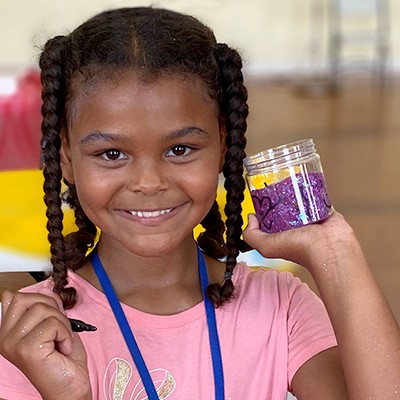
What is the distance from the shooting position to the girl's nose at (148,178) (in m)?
1.37

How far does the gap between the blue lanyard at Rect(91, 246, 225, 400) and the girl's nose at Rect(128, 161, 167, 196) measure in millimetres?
200

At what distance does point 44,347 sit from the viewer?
4.00 feet

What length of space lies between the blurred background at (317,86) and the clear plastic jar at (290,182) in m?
2.02

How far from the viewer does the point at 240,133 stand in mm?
1527

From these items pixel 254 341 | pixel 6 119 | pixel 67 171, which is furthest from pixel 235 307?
pixel 6 119

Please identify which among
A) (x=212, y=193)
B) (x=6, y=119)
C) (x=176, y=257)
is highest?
(x=212, y=193)

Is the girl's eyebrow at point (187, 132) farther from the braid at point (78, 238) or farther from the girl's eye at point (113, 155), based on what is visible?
the braid at point (78, 238)

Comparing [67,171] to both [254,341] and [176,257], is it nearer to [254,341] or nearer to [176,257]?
[176,257]

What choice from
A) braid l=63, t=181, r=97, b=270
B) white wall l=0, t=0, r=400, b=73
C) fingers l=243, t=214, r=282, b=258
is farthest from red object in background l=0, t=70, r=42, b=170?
white wall l=0, t=0, r=400, b=73

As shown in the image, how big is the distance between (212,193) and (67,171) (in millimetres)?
247

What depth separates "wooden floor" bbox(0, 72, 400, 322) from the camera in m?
4.28

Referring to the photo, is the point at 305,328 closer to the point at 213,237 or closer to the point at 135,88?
the point at 213,237

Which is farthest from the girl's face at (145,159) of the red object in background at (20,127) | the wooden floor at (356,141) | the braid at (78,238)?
the red object in background at (20,127)

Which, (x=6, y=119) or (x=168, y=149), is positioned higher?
(x=168, y=149)
